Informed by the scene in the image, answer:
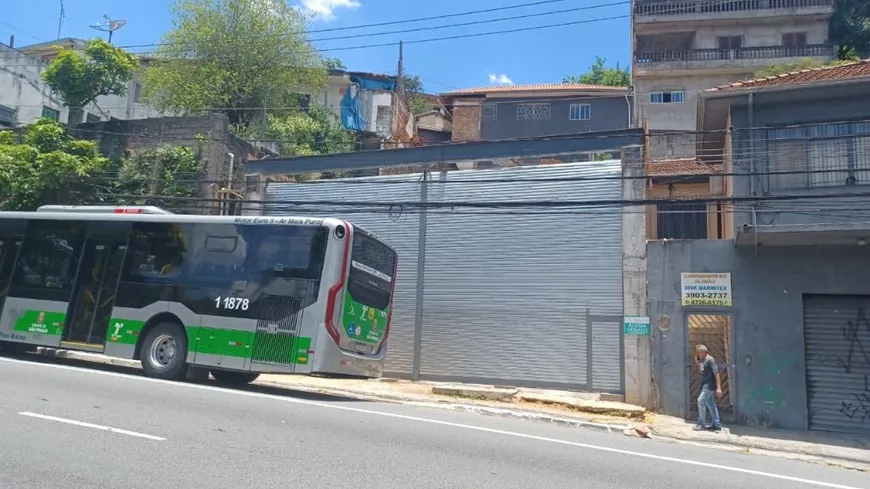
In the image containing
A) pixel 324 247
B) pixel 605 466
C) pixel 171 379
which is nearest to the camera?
pixel 605 466

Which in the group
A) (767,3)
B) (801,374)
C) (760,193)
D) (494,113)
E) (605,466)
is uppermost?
(767,3)

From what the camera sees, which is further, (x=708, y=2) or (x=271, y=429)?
(x=708, y=2)

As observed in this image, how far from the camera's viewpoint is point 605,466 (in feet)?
25.0

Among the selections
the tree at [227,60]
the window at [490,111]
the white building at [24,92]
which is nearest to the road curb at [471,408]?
the tree at [227,60]

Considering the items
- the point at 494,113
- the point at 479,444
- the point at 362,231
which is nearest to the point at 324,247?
the point at 362,231

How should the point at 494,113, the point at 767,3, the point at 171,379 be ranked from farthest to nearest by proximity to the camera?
1. the point at 494,113
2. the point at 767,3
3. the point at 171,379

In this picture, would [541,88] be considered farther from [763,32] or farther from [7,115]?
[7,115]

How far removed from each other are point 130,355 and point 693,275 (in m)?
11.8

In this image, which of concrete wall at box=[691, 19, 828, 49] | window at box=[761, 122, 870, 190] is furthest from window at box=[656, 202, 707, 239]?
concrete wall at box=[691, 19, 828, 49]

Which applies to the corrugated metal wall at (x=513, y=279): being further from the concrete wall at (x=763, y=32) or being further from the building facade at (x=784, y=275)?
the concrete wall at (x=763, y=32)

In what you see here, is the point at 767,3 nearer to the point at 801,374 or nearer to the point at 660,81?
the point at 660,81

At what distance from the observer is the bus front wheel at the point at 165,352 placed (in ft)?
42.3

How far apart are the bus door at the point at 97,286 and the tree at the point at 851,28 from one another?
121ft

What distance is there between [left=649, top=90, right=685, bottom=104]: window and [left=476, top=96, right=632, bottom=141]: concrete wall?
5.03ft
